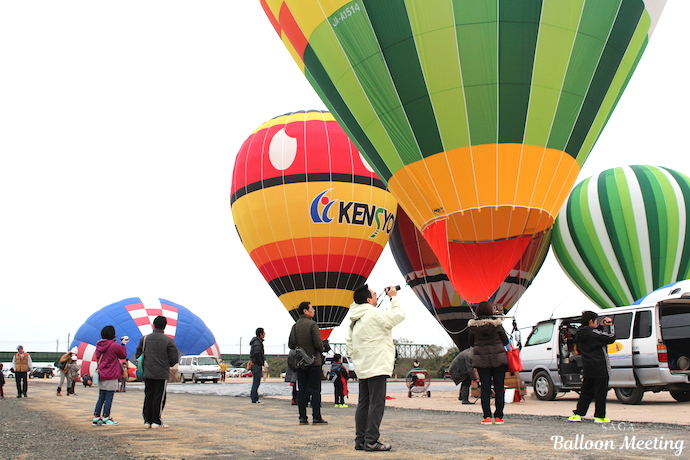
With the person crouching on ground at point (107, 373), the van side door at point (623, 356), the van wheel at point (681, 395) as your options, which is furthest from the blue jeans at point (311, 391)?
the van wheel at point (681, 395)

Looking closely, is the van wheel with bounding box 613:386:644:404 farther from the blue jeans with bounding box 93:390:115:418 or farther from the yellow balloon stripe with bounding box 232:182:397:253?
the yellow balloon stripe with bounding box 232:182:397:253

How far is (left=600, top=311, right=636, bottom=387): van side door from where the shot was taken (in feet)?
33.7

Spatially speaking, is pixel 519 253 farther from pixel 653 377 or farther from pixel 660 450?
pixel 660 450

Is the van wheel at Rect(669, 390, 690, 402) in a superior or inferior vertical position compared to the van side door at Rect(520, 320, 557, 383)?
inferior

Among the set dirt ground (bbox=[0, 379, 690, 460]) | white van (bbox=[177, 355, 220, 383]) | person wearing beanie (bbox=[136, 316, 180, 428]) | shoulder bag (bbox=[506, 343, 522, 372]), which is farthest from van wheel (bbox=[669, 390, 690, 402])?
white van (bbox=[177, 355, 220, 383])

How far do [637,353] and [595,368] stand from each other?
10.1 feet

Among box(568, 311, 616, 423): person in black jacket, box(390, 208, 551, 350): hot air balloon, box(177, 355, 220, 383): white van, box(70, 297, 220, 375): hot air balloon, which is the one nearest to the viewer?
box(568, 311, 616, 423): person in black jacket

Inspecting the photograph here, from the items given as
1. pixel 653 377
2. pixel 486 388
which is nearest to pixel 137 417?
pixel 486 388

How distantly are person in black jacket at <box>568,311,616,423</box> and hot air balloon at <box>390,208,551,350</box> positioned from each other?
49.1 ft

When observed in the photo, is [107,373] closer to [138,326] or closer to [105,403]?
[105,403]

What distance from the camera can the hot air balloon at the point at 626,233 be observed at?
21359mm

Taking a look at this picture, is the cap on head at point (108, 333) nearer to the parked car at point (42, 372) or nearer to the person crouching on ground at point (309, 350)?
the person crouching on ground at point (309, 350)

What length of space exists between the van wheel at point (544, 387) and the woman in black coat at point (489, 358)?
15.1ft

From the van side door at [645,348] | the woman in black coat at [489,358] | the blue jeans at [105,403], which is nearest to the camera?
the woman in black coat at [489,358]
